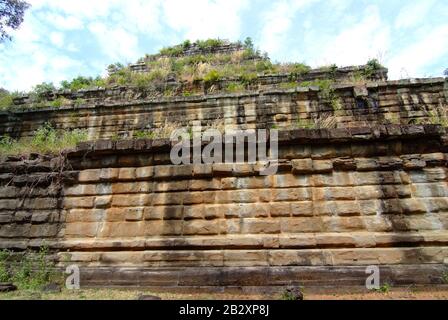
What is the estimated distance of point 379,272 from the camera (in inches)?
187

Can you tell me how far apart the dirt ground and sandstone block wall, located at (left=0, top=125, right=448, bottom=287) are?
0.17 meters

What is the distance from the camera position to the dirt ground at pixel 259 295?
14.6 ft

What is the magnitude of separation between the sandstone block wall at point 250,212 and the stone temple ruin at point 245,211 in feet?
0.05

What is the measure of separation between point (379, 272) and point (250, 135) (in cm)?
280

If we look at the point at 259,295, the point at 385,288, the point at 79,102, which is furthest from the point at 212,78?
the point at 385,288

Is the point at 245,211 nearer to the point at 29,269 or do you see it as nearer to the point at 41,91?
the point at 29,269

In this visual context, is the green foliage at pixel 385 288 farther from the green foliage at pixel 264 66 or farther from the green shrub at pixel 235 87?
the green foliage at pixel 264 66

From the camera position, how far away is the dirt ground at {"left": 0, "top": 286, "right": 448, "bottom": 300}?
175 inches

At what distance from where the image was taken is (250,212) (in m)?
5.40

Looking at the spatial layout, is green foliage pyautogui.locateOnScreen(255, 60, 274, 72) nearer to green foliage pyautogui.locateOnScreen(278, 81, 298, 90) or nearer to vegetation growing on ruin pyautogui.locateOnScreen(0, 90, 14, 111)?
green foliage pyautogui.locateOnScreen(278, 81, 298, 90)

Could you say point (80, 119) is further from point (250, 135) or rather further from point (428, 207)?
point (428, 207)

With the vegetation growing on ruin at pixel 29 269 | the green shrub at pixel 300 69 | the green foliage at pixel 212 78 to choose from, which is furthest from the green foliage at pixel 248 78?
the vegetation growing on ruin at pixel 29 269

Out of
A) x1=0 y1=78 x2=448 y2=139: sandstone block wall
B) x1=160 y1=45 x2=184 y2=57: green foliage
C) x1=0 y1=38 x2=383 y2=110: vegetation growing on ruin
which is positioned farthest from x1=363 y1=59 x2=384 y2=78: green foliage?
x1=160 y1=45 x2=184 y2=57: green foliage
